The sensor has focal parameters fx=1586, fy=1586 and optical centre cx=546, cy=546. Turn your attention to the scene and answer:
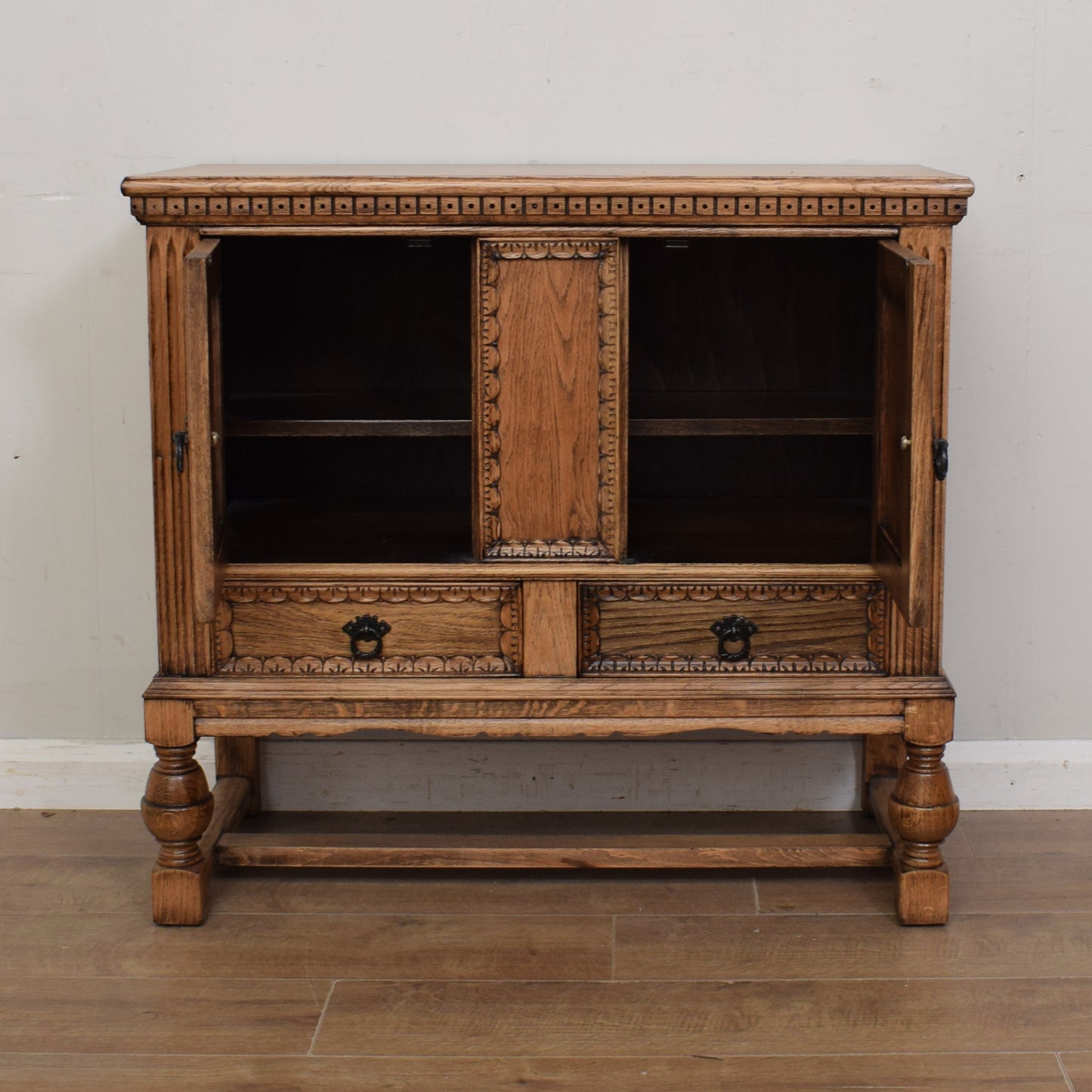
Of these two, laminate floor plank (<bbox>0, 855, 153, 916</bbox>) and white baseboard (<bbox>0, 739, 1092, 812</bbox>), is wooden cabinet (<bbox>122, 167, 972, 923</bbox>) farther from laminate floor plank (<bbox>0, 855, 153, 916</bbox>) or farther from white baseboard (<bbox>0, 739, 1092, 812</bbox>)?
white baseboard (<bbox>0, 739, 1092, 812</bbox>)

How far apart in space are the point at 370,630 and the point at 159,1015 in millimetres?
705

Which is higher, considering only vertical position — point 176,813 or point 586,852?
point 176,813

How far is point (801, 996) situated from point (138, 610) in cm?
157

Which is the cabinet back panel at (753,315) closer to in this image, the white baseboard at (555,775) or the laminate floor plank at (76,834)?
the white baseboard at (555,775)

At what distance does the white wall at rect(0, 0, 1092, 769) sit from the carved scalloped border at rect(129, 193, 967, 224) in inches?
22.4

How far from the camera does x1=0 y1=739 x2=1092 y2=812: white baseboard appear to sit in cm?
330

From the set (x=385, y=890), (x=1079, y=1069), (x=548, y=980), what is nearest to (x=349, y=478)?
(x=385, y=890)

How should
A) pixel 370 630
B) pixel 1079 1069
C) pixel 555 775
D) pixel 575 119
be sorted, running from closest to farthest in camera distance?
1. pixel 1079 1069
2. pixel 370 630
3. pixel 575 119
4. pixel 555 775

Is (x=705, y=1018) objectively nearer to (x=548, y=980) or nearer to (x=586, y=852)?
(x=548, y=980)

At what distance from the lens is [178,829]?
2.76 meters

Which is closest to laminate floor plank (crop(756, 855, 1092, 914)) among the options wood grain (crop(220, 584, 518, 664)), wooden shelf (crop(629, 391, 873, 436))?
wood grain (crop(220, 584, 518, 664))

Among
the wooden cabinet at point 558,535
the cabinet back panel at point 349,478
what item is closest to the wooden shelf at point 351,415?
the wooden cabinet at point 558,535

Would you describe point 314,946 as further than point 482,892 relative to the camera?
No

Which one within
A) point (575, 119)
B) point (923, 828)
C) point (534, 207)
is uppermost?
point (575, 119)
